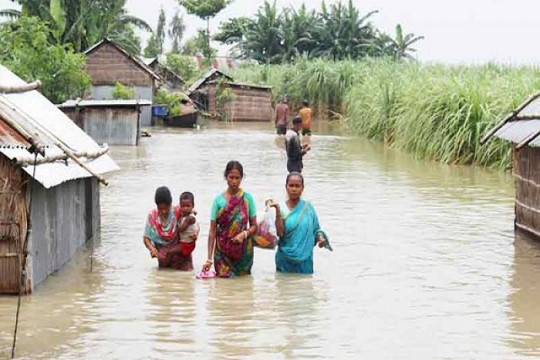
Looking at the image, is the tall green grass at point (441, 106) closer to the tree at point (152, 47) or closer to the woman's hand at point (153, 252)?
the woman's hand at point (153, 252)

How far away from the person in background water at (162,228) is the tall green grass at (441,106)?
11.1 m

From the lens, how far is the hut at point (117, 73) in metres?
37.5

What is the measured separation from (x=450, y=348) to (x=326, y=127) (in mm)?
31353

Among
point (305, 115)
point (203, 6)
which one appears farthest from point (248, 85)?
point (305, 115)

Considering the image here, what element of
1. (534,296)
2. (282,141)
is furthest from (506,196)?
(282,141)

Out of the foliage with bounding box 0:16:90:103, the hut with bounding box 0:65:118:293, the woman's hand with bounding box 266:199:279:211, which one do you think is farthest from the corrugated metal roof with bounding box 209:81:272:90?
the woman's hand with bounding box 266:199:279:211

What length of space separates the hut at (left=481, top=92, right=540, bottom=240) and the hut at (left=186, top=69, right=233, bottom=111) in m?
32.1

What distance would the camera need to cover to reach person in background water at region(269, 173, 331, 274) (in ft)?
28.5

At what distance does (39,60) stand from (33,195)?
19009 millimetres

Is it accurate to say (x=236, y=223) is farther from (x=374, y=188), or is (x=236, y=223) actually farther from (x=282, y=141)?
(x=282, y=141)

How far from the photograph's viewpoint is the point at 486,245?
11273 millimetres

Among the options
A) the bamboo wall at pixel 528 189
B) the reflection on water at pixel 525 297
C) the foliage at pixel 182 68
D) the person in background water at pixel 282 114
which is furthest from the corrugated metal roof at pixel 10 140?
the foliage at pixel 182 68

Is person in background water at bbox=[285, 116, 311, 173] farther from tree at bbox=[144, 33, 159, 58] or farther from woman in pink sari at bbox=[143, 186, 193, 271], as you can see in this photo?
tree at bbox=[144, 33, 159, 58]

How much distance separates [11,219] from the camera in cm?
779
